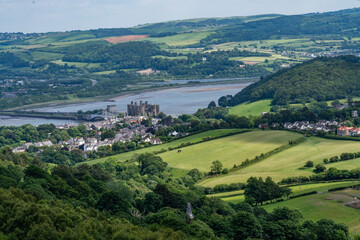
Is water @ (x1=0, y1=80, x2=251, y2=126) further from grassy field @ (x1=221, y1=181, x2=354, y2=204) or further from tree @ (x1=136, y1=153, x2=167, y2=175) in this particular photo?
grassy field @ (x1=221, y1=181, x2=354, y2=204)

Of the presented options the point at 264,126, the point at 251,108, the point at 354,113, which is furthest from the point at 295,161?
the point at 251,108

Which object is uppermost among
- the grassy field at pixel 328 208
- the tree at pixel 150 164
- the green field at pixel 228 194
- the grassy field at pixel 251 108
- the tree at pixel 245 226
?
the tree at pixel 245 226

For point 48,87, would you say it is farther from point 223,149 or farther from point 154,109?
point 223,149

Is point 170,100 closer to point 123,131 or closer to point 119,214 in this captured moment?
point 123,131

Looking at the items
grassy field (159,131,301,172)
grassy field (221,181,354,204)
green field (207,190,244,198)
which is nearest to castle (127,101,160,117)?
grassy field (159,131,301,172)

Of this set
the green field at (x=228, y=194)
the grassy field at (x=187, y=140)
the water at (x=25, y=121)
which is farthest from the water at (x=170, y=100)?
the green field at (x=228, y=194)

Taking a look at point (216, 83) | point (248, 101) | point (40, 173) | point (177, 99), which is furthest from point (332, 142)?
point (216, 83)

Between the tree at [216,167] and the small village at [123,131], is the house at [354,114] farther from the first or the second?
the tree at [216,167]
